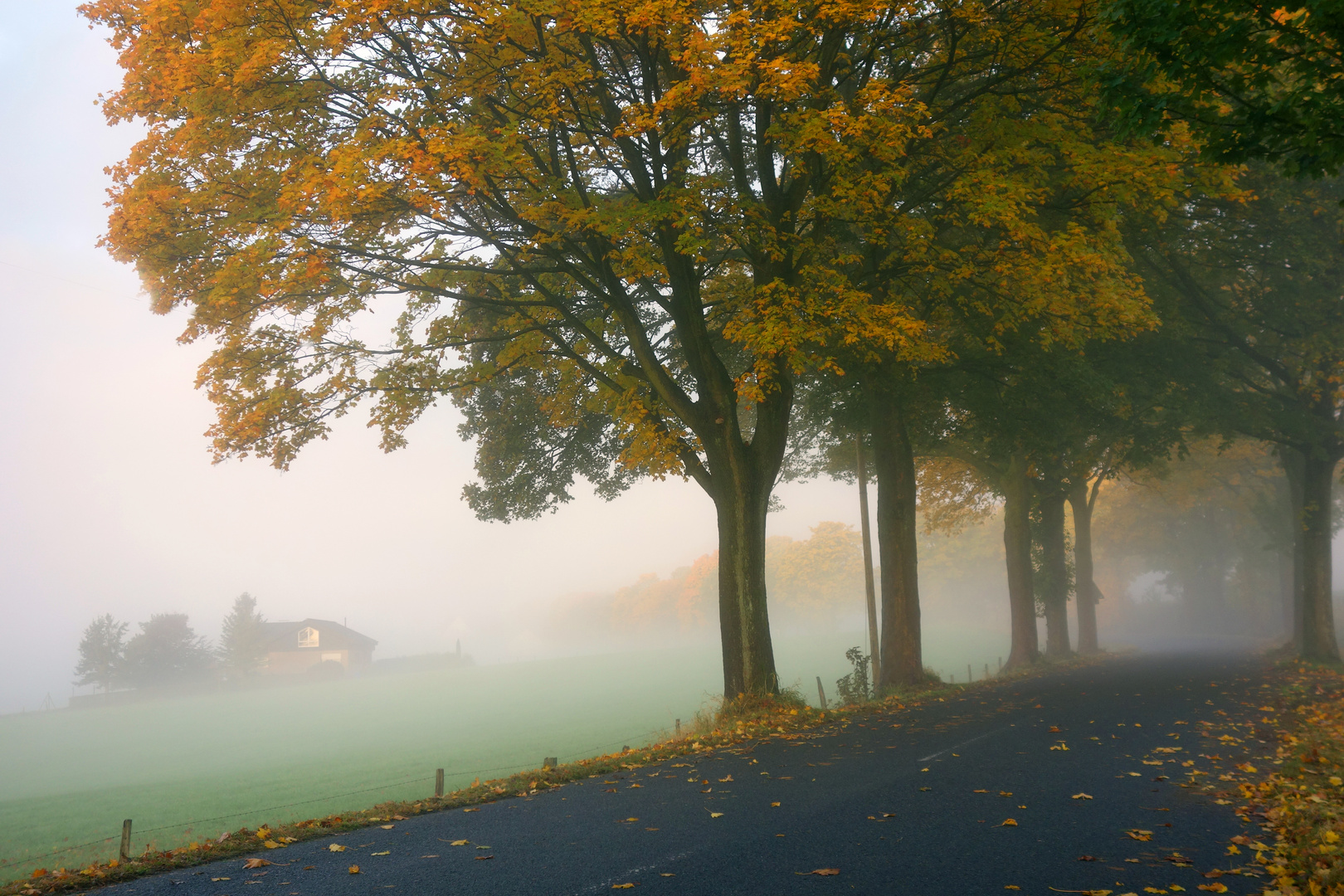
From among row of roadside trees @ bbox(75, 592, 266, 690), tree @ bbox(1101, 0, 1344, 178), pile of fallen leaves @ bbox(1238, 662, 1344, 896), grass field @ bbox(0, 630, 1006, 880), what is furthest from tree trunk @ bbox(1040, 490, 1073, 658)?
row of roadside trees @ bbox(75, 592, 266, 690)

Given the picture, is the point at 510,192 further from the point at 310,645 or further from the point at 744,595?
the point at 310,645

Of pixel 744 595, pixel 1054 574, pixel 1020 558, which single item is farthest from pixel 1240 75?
pixel 1054 574

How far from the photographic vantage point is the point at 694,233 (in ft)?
39.8

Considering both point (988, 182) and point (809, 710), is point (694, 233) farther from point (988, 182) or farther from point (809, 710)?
point (809, 710)

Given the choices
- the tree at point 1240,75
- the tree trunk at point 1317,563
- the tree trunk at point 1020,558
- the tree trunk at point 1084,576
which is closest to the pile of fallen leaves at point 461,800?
the tree at point 1240,75

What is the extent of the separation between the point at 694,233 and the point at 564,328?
6.14 metres

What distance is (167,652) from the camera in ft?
261

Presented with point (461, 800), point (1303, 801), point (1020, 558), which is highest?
point (1020, 558)

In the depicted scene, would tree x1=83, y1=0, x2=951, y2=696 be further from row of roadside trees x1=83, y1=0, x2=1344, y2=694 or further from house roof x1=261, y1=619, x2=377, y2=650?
house roof x1=261, y1=619, x2=377, y2=650

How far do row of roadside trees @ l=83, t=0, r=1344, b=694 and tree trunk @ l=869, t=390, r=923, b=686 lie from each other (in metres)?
0.07

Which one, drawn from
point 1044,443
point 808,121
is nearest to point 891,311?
point 808,121

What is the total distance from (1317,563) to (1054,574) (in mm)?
8754

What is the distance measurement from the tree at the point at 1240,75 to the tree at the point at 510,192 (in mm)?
4541

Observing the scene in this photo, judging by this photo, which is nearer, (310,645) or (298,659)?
(298,659)
